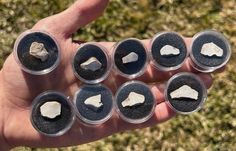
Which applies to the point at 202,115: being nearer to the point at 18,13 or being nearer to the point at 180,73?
the point at 180,73

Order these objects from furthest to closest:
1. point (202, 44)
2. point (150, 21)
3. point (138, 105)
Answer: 1. point (150, 21)
2. point (202, 44)
3. point (138, 105)

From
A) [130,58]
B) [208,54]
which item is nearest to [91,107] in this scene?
[130,58]

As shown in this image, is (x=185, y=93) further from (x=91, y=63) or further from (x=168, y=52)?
(x=91, y=63)

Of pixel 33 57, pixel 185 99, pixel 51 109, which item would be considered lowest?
pixel 185 99

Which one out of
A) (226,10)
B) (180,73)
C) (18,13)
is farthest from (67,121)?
(226,10)

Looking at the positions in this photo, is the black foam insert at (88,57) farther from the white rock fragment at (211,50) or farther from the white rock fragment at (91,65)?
the white rock fragment at (211,50)

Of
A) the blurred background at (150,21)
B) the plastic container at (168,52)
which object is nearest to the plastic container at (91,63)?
the plastic container at (168,52)

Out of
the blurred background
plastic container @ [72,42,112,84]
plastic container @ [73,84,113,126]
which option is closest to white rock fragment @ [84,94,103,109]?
plastic container @ [73,84,113,126]

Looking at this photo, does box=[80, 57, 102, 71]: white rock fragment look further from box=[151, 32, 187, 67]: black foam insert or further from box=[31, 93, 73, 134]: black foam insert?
box=[151, 32, 187, 67]: black foam insert
